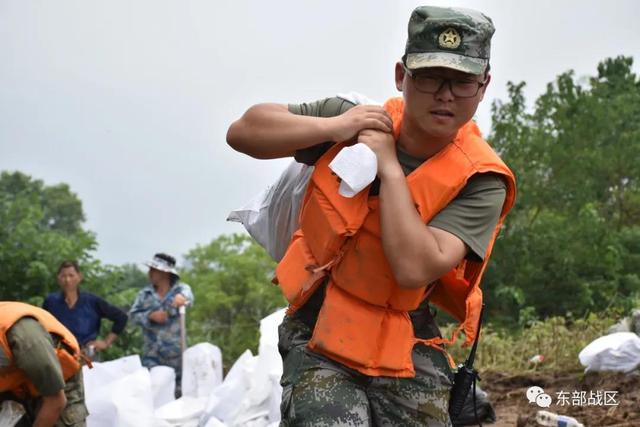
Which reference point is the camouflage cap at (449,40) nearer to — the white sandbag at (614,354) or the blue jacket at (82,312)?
the white sandbag at (614,354)

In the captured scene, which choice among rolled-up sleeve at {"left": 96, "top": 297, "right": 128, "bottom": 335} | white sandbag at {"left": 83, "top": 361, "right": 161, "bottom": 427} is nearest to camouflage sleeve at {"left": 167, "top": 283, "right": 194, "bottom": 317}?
rolled-up sleeve at {"left": 96, "top": 297, "right": 128, "bottom": 335}

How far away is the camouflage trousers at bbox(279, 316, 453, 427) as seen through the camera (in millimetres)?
2872

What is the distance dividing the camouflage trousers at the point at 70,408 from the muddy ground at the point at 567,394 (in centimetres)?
246

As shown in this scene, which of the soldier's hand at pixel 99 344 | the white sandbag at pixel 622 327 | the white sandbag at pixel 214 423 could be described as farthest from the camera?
the soldier's hand at pixel 99 344

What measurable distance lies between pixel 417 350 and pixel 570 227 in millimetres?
7772

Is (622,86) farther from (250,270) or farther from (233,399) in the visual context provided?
(233,399)

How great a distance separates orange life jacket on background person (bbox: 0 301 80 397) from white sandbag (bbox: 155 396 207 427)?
6.91 ft

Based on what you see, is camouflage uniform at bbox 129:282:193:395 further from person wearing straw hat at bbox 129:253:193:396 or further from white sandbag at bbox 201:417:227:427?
white sandbag at bbox 201:417:227:427

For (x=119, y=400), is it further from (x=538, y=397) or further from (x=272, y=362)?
(x=538, y=397)

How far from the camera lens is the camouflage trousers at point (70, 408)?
479 cm

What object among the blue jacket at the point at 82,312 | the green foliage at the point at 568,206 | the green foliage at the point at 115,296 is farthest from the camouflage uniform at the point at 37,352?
the green foliage at the point at 568,206

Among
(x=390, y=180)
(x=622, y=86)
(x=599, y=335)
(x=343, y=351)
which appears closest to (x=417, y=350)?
(x=343, y=351)

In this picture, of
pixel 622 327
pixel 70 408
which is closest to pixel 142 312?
pixel 70 408

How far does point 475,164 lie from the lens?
2.93 metres
